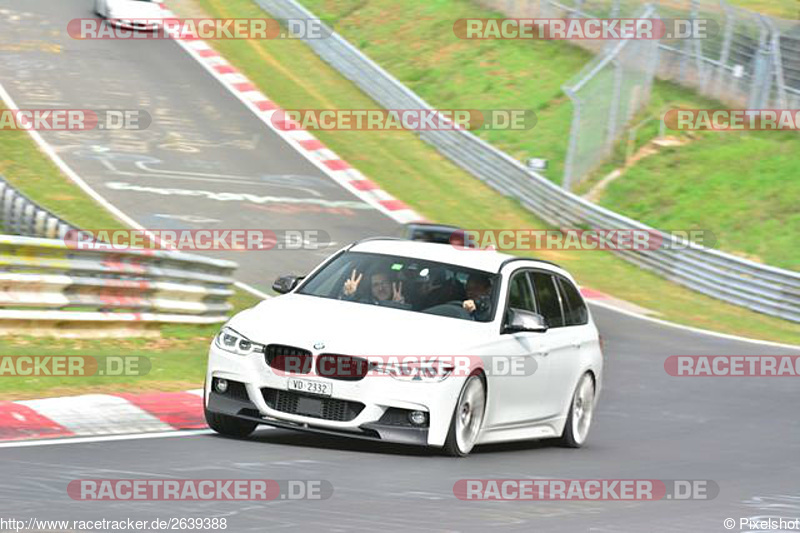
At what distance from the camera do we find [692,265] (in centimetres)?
2841

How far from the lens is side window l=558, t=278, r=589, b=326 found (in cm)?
1281

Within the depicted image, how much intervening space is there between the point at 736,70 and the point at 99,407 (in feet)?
82.7

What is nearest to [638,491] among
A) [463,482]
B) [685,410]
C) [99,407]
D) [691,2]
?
[463,482]

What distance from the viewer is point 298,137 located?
34.1 metres

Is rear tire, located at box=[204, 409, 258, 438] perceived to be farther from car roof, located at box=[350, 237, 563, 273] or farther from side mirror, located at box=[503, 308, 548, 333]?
side mirror, located at box=[503, 308, 548, 333]

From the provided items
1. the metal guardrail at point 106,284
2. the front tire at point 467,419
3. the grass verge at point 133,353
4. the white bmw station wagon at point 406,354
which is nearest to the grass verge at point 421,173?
the grass verge at point 133,353

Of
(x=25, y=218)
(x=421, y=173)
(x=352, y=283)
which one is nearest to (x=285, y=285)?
(x=352, y=283)

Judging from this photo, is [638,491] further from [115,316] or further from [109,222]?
[109,222]

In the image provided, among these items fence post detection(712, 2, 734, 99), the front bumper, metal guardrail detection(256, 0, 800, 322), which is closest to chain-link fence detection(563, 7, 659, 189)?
metal guardrail detection(256, 0, 800, 322)

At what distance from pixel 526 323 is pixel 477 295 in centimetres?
48

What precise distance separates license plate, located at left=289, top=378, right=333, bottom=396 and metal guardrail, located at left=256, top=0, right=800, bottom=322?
695 inches

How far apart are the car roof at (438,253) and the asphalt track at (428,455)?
1391 mm

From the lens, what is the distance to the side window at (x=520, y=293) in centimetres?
1173

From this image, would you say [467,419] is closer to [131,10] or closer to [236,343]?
[236,343]
